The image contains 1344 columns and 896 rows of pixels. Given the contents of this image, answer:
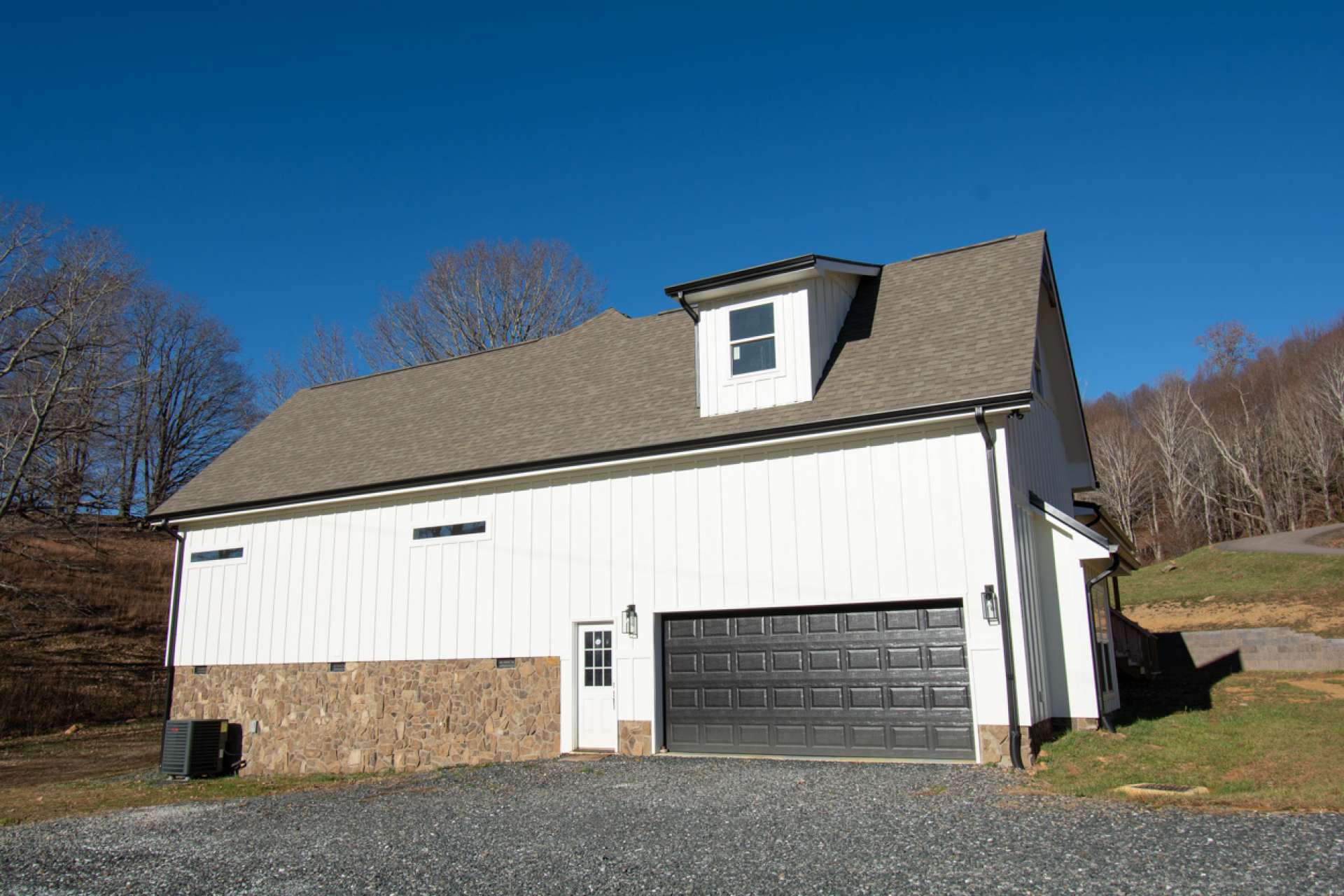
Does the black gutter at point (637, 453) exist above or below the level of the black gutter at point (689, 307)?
below

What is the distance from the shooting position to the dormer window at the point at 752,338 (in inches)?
509

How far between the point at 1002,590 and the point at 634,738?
544 cm

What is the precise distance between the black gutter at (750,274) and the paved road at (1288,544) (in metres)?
25.2

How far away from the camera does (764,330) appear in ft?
42.7

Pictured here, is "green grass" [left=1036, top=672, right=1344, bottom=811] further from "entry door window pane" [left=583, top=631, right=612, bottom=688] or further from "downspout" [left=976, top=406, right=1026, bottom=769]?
"entry door window pane" [left=583, top=631, right=612, bottom=688]

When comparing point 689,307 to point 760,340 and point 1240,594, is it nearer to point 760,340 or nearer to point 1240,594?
point 760,340

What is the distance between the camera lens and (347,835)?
795cm

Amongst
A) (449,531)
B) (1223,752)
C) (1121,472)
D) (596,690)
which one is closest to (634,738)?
(596,690)

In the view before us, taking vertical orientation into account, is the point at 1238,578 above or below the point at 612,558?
above

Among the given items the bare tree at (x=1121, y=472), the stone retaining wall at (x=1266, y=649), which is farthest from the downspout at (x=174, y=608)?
the bare tree at (x=1121, y=472)

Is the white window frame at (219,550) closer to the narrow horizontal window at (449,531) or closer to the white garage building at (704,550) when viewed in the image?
the white garage building at (704,550)

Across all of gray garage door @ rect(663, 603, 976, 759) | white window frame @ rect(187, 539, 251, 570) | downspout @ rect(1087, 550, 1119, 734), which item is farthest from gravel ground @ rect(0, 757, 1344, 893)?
white window frame @ rect(187, 539, 251, 570)

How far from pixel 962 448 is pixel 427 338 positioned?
27736mm

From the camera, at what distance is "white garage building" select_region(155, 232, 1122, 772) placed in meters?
10.9
